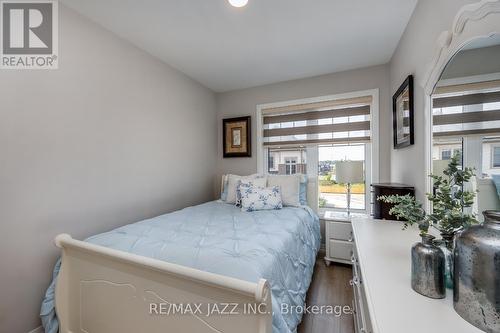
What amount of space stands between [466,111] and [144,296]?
1781 millimetres

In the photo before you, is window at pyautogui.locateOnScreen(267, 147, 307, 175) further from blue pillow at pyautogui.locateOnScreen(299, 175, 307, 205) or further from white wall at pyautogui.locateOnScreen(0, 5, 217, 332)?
white wall at pyautogui.locateOnScreen(0, 5, 217, 332)

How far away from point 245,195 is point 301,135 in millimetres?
1265

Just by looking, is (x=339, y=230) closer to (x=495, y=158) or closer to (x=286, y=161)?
(x=286, y=161)

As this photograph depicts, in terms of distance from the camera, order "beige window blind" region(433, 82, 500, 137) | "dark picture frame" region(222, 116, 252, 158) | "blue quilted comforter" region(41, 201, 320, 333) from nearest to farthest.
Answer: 1. "beige window blind" region(433, 82, 500, 137)
2. "blue quilted comforter" region(41, 201, 320, 333)
3. "dark picture frame" region(222, 116, 252, 158)

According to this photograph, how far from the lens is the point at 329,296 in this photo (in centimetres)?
207

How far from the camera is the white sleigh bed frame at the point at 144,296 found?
91 centimetres

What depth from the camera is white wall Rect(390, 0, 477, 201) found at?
1.32 metres

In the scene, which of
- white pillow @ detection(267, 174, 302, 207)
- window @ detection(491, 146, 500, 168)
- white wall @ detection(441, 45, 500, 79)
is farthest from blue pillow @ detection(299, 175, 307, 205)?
window @ detection(491, 146, 500, 168)

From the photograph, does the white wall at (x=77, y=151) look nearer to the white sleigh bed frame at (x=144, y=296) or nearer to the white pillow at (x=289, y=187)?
the white sleigh bed frame at (x=144, y=296)

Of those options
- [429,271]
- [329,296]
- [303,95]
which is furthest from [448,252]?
[303,95]

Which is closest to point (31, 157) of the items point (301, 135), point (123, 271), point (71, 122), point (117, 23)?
point (71, 122)

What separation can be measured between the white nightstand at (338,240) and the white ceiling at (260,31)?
189 cm

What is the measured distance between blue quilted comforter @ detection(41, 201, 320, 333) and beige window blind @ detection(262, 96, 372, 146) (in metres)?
1.34

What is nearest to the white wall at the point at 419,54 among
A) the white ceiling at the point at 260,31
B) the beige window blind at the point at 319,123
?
the white ceiling at the point at 260,31
